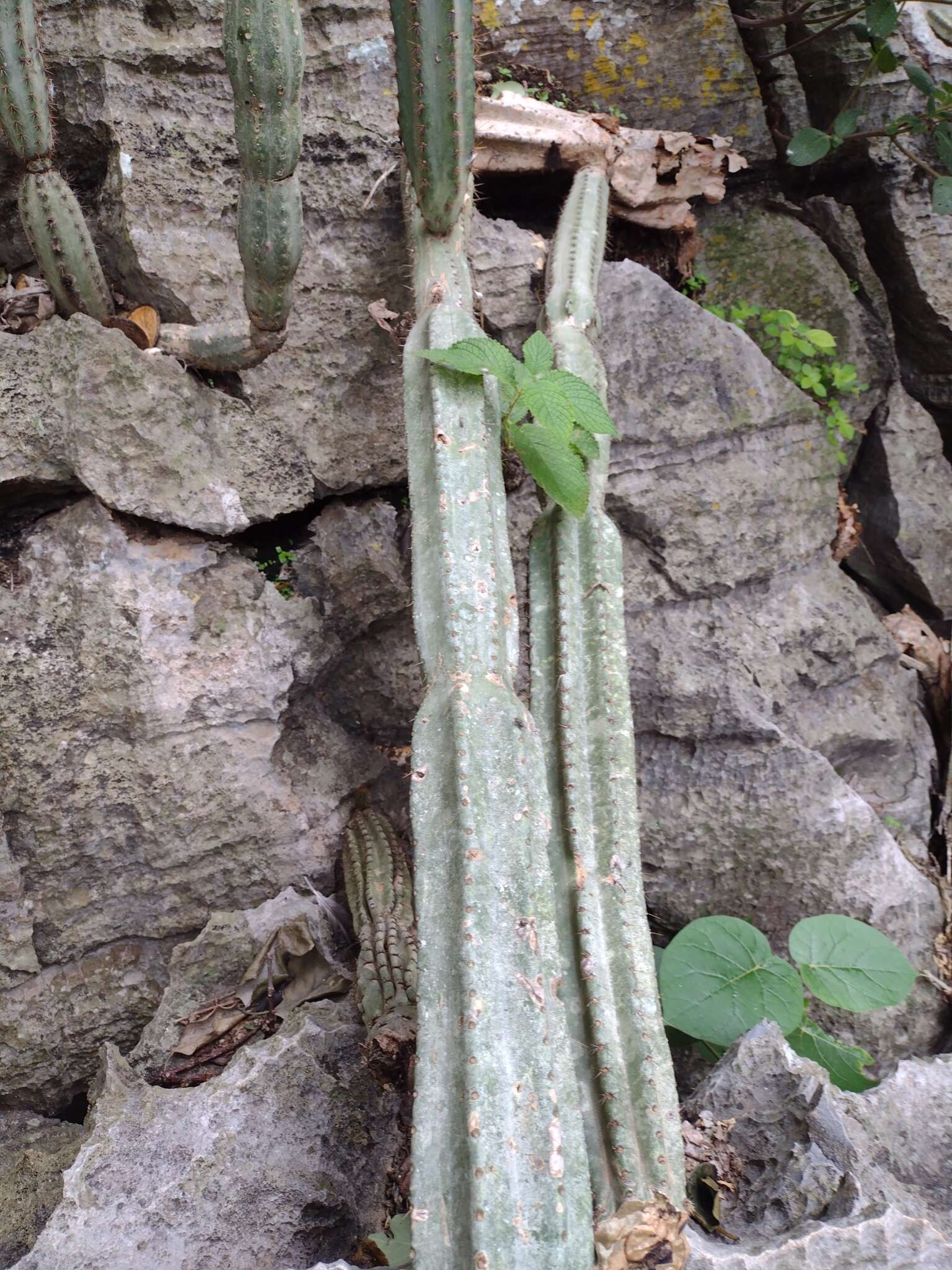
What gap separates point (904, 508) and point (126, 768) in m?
2.65

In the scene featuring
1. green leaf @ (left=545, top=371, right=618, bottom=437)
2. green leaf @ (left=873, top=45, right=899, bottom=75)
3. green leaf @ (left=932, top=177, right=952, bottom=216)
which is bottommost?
green leaf @ (left=545, top=371, right=618, bottom=437)

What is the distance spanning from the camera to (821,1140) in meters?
1.62

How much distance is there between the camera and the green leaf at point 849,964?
6.48 feet

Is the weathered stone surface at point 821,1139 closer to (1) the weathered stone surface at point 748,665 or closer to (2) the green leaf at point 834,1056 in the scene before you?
(2) the green leaf at point 834,1056

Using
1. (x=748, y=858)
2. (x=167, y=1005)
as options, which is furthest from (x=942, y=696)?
(x=167, y=1005)

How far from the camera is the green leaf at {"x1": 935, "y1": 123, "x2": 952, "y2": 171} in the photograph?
290 centimetres

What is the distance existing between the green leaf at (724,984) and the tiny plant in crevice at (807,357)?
1695mm

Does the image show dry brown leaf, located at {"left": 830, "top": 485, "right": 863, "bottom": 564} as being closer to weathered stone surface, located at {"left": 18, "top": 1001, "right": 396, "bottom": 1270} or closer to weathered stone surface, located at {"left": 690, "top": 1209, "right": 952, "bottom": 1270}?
weathered stone surface, located at {"left": 690, "top": 1209, "right": 952, "bottom": 1270}

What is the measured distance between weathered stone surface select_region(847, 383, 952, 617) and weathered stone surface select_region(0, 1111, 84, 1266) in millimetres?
2957

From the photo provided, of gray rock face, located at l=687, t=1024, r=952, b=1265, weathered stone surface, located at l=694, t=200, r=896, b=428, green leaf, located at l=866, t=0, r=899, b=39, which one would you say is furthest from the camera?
weathered stone surface, located at l=694, t=200, r=896, b=428

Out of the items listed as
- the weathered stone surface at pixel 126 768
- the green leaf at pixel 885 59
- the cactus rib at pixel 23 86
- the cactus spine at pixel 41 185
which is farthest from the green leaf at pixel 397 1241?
the green leaf at pixel 885 59

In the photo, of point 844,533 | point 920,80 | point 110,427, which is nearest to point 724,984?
point 844,533

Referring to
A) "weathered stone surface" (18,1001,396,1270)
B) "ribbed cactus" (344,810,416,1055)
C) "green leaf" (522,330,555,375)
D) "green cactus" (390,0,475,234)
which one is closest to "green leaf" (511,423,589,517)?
"green leaf" (522,330,555,375)

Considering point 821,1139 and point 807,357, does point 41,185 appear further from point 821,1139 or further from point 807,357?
point 821,1139
